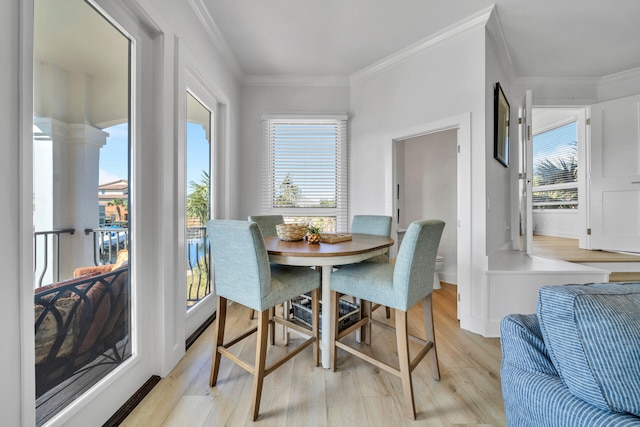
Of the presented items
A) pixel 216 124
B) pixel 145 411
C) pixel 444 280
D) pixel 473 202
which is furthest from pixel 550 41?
pixel 145 411

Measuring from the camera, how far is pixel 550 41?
2.44m

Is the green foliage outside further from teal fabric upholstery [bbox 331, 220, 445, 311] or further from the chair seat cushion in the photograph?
the chair seat cushion

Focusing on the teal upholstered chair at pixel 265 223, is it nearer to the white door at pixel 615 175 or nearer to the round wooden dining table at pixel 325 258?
the round wooden dining table at pixel 325 258

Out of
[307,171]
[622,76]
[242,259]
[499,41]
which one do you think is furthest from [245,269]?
[622,76]

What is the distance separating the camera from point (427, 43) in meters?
2.46

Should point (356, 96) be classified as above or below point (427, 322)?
above

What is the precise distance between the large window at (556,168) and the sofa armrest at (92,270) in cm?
601

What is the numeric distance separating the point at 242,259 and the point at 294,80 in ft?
8.62

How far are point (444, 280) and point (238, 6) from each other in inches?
149

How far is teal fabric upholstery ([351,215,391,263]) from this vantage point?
228 cm

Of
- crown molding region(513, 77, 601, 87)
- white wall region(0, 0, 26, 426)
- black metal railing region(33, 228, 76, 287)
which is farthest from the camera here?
crown molding region(513, 77, 601, 87)

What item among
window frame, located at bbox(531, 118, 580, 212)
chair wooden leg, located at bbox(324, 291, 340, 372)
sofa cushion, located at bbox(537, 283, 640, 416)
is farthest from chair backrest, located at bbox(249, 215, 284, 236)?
window frame, located at bbox(531, 118, 580, 212)

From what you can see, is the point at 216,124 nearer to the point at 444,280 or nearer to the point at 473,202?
the point at 473,202

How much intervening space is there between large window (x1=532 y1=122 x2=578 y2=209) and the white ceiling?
1438 millimetres
